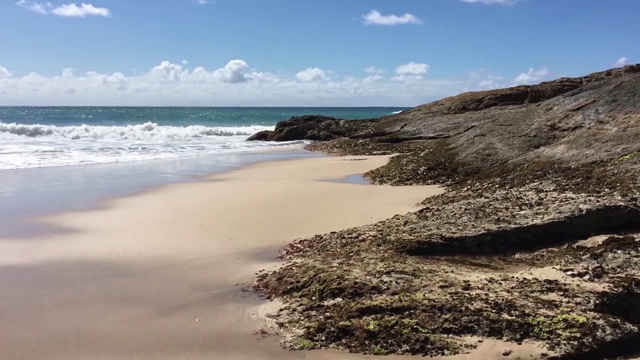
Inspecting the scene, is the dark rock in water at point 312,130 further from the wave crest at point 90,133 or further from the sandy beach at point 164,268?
the sandy beach at point 164,268

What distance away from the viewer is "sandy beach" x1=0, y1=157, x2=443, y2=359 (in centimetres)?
594

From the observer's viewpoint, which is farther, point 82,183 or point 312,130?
point 312,130

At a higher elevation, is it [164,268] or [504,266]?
[504,266]

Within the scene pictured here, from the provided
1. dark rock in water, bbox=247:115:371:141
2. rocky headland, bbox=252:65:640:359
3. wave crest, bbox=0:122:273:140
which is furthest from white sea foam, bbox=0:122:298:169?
rocky headland, bbox=252:65:640:359

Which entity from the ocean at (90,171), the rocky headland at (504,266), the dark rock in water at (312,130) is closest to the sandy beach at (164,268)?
the rocky headland at (504,266)

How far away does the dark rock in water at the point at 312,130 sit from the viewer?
3856 centimetres

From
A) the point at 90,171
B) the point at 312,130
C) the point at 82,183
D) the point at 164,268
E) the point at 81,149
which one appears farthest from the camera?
the point at 312,130

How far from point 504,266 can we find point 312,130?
3248 cm

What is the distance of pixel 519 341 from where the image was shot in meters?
5.30

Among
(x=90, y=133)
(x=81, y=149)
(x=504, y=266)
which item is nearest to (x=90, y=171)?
(x=81, y=149)

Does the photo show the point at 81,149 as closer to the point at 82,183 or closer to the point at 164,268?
the point at 82,183

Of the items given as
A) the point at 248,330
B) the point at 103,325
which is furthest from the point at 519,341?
the point at 103,325

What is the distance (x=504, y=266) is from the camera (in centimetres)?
736

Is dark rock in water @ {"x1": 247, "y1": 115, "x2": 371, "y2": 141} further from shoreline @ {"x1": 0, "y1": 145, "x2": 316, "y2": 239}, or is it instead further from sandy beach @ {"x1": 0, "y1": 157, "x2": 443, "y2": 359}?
sandy beach @ {"x1": 0, "y1": 157, "x2": 443, "y2": 359}
